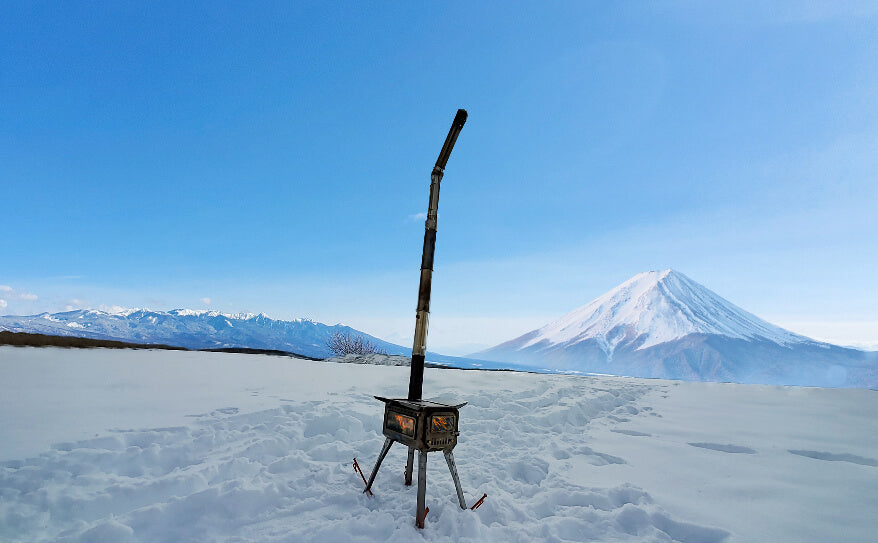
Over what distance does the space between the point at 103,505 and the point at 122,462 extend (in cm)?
95

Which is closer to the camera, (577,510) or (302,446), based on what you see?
(577,510)

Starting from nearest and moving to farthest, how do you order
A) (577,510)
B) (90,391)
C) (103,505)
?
(103,505) < (577,510) < (90,391)

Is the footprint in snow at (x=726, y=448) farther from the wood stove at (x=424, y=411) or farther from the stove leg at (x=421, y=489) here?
the stove leg at (x=421, y=489)

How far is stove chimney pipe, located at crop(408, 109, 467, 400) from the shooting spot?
16.1ft

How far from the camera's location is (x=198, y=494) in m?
4.57

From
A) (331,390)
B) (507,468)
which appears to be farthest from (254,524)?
(331,390)

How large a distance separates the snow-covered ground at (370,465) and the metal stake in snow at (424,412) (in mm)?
554

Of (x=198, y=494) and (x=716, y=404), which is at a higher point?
(x=716, y=404)

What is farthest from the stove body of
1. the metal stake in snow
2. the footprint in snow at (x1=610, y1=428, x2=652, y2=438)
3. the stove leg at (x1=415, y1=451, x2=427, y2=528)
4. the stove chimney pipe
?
the footprint in snow at (x1=610, y1=428, x2=652, y2=438)

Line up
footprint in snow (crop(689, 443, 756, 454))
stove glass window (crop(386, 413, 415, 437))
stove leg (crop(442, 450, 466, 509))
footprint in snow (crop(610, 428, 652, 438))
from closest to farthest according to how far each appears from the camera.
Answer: stove glass window (crop(386, 413, 415, 437)), stove leg (crop(442, 450, 466, 509)), footprint in snow (crop(689, 443, 756, 454)), footprint in snow (crop(610, 428, 652, 438))

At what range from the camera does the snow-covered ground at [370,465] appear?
432 cm

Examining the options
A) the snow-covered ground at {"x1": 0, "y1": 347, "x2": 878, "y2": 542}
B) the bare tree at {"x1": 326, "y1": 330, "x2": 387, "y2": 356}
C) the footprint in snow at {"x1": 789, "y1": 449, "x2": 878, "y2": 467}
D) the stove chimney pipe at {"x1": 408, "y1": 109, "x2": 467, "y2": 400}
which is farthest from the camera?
the bare tree at {"x1": 326, "y1": 330, "x2": 387, "y2": 356}

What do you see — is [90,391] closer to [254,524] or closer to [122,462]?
[122,462]

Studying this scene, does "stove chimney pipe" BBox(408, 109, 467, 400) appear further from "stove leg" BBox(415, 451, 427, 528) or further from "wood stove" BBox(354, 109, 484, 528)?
"stove leg" BBox(415, 451, 427, 528)
